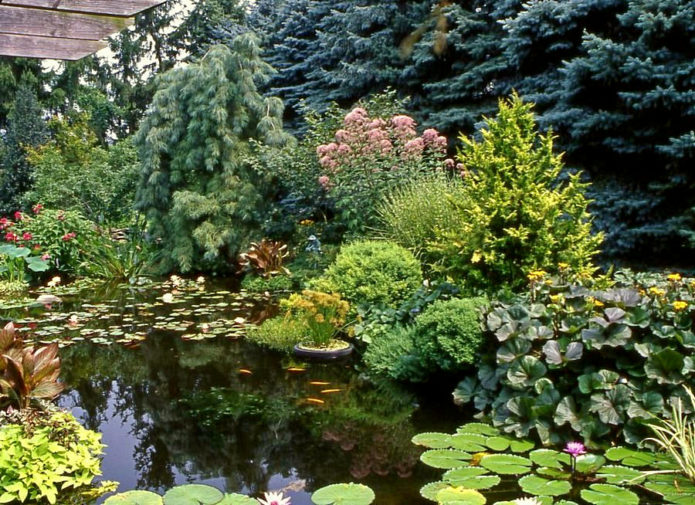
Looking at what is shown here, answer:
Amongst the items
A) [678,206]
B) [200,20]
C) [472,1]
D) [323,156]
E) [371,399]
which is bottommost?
[371,399]

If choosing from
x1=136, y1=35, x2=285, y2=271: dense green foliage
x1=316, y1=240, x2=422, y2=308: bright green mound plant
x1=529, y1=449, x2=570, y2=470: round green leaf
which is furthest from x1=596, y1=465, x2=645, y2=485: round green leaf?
x1=136, y1=35, x2=285, y2=271: dense green foliage

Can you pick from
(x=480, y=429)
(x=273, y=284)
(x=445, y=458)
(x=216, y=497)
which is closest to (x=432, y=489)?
(x=445, y=458)

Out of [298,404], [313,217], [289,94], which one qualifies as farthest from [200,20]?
[298,404]

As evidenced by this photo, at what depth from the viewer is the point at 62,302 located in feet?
26.0

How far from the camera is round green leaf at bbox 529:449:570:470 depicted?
3109 millimetres

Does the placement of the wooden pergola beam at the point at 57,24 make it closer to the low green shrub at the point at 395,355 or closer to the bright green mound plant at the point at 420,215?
the low green shrub at the point at 395,355

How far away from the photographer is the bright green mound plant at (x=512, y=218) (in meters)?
4.84

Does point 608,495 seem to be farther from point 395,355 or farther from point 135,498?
point 395,355

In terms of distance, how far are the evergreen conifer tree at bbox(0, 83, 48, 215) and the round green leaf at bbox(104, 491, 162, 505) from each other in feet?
50.7

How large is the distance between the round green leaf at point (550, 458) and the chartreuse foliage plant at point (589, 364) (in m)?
0.12

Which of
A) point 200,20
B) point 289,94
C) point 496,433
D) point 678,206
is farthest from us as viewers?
point 200,20

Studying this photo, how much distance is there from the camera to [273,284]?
345 inches

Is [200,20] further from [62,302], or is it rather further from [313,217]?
[62,302]

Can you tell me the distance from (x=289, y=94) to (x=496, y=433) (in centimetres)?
1148
